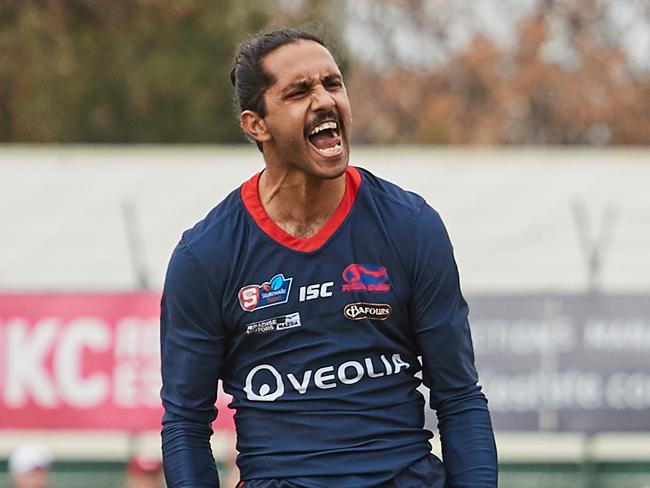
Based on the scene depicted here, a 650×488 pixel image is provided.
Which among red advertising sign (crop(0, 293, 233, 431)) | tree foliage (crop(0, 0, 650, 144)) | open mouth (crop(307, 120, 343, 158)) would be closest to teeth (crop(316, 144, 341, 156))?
open mouth (crop(307, 120, 343, 158))

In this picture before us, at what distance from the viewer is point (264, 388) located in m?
3.84

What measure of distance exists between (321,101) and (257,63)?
0.73ft

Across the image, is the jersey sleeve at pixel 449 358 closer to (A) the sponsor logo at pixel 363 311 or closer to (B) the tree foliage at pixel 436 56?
(A) the sponsor logo at pixel 363 311

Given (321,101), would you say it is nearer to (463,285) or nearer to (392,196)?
(392,196)

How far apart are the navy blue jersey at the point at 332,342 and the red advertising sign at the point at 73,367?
6.60m

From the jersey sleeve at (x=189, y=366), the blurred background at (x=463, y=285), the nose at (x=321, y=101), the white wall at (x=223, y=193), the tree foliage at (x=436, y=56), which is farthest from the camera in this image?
the tree foliage at (x=436, y=56)

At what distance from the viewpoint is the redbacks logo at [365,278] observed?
3770 mm

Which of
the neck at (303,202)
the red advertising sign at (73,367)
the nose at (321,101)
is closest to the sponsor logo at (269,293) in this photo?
the neck at (303,202)

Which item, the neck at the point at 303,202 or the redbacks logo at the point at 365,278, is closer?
the redbacks logo at the point at 365,278

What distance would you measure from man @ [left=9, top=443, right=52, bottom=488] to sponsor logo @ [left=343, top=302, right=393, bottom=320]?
21.7 feet

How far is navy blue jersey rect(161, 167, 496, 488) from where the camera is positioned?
377 cm

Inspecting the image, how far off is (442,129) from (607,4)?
5.11 m

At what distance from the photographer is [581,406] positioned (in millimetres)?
10461

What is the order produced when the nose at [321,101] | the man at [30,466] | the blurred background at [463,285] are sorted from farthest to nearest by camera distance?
the blurred background at [463,285]
the man at [30,466]
the nose at [321,101]
